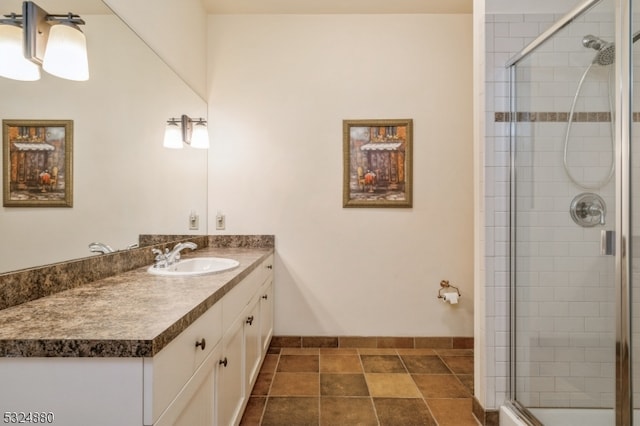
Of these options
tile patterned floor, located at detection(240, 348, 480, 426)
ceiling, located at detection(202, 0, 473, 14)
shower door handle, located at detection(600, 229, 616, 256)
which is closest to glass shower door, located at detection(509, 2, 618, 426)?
shower door handle, located at detection(600, 229, 616, 256)

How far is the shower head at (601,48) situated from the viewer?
1.42 m

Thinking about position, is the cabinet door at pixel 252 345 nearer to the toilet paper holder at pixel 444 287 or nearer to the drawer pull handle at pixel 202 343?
the drawer pull handle at pixel 202 343

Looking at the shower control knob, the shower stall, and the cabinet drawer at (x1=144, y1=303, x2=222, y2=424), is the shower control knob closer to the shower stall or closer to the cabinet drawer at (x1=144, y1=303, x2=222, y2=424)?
the shower stall

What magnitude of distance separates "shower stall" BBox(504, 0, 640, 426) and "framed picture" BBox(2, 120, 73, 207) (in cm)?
202

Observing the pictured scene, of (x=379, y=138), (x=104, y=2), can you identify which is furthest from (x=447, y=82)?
(x=104, y=2)

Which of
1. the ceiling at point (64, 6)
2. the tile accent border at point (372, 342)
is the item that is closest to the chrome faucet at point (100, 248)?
the ceiling at point (64, 6)

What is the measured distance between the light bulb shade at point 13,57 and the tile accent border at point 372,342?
2.28 meters

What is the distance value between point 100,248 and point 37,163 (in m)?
0.44

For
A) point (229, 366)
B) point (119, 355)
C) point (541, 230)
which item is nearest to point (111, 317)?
point (119, 355)

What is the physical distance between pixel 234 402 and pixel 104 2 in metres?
1.90

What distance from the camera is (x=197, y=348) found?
3.39 feet

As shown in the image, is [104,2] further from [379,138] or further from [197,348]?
[379,138]

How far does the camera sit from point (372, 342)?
8.75ft

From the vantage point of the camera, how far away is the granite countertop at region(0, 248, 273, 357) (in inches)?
28.9
